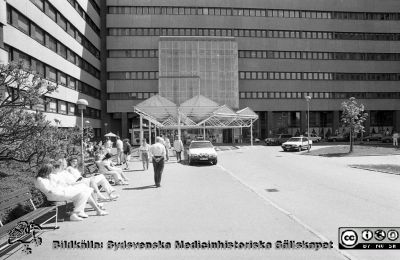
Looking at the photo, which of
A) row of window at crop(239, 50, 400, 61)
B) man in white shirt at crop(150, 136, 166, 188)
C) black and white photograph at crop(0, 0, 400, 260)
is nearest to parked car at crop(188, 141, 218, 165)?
black and white photograph at crop(0, 0, 400, 260)

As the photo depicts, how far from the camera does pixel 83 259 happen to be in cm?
531

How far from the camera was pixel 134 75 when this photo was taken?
2354 inches

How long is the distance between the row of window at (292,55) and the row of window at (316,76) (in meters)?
2.70

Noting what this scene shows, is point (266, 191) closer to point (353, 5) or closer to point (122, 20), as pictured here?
point (122, 20)

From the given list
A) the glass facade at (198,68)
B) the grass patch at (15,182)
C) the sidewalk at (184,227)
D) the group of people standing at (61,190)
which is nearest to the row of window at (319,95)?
the glass facade at (198,68)

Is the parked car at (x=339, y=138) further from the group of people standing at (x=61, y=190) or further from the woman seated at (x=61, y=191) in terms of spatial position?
the woman seated at (x=61, y=191)

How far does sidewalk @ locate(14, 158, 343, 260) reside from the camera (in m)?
5.45

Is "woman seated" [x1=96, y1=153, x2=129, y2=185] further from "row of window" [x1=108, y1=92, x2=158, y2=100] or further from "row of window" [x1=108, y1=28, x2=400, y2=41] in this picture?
"row of window" [x1=108, y1=28, x2=400, y2=41]

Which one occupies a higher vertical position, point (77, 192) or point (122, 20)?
point (122, 20)

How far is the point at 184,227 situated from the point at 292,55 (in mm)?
59464

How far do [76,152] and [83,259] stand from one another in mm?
10354

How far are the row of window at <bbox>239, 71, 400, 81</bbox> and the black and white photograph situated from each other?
0.65ft

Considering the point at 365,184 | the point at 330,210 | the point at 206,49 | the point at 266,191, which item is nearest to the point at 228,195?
the point at 266,191

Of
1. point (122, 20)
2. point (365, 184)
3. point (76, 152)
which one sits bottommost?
point (365, 184)
